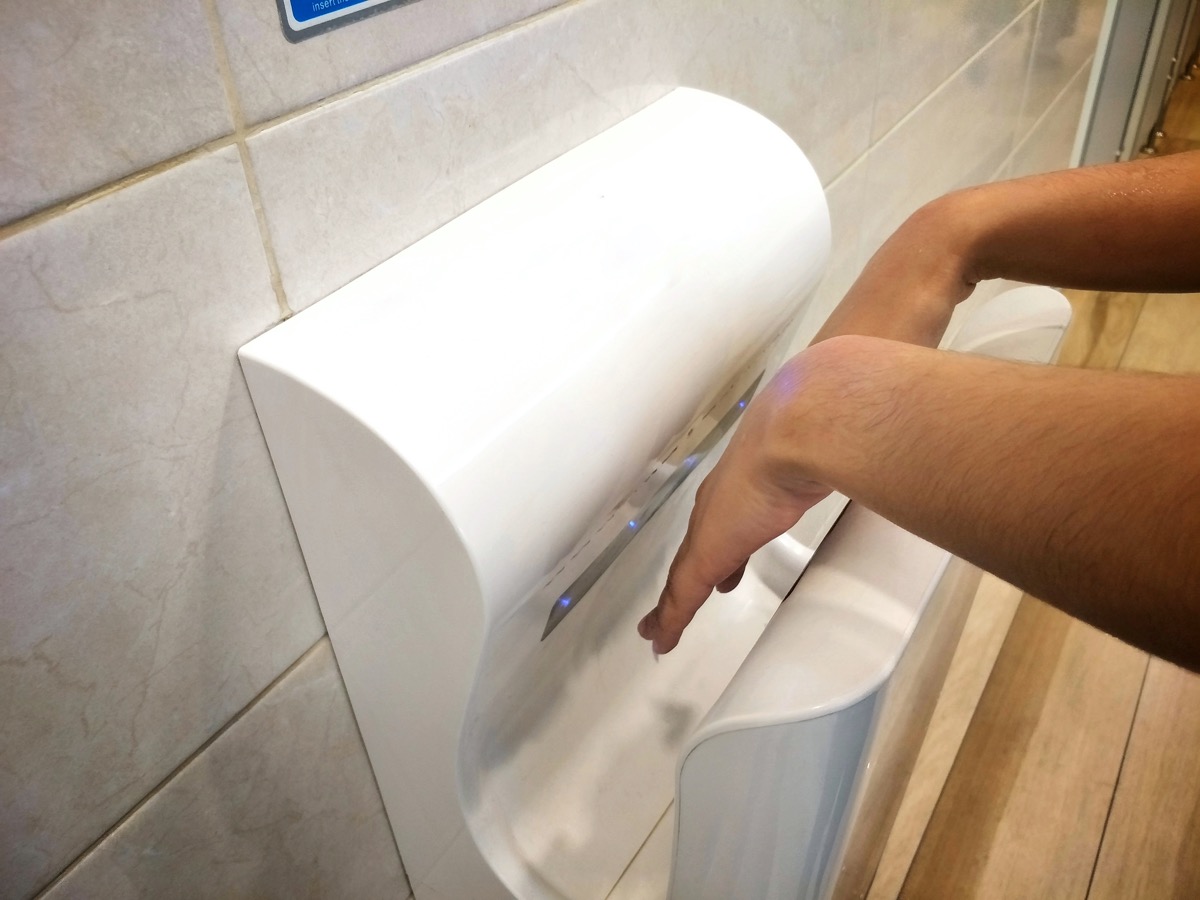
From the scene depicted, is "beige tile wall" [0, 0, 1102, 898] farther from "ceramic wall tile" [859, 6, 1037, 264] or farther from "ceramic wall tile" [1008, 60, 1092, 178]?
"ceramic wall tile" [1008, 60, 1092, 178]

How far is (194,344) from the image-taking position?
38 cm

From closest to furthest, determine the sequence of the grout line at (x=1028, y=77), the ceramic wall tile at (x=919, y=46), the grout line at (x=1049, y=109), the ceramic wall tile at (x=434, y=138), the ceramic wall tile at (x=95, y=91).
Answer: the ceramic wall tile at (x=95, y=91) → the ceramic wall tile at (x=434, y=138) → the ceramic wall tile at (x=919, y=46) → the grout line at (x=1028, y=77) → the grout line at (x=1049, y=109)

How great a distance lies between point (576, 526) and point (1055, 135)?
1455 millimetres

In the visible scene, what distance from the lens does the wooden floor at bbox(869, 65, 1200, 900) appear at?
104 cm

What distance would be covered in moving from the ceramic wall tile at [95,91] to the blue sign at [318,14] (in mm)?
35

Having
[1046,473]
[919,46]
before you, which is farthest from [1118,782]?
[1046,473]

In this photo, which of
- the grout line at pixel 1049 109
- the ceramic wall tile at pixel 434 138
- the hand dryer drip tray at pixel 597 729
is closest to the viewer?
the ceramic wall tile at pixel 434 138

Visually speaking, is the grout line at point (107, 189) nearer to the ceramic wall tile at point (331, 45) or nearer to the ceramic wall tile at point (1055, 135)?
the ceramic wall tile at point (331, 45)

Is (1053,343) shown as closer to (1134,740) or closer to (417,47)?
(417,47)

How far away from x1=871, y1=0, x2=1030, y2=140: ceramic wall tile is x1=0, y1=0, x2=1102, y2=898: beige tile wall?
1.03 feet

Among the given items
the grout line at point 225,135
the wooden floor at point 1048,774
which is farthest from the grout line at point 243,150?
the wooden floor at point 1048,774

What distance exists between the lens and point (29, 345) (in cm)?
33

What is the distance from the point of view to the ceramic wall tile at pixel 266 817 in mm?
455

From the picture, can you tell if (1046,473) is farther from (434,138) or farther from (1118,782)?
(1118,782)
